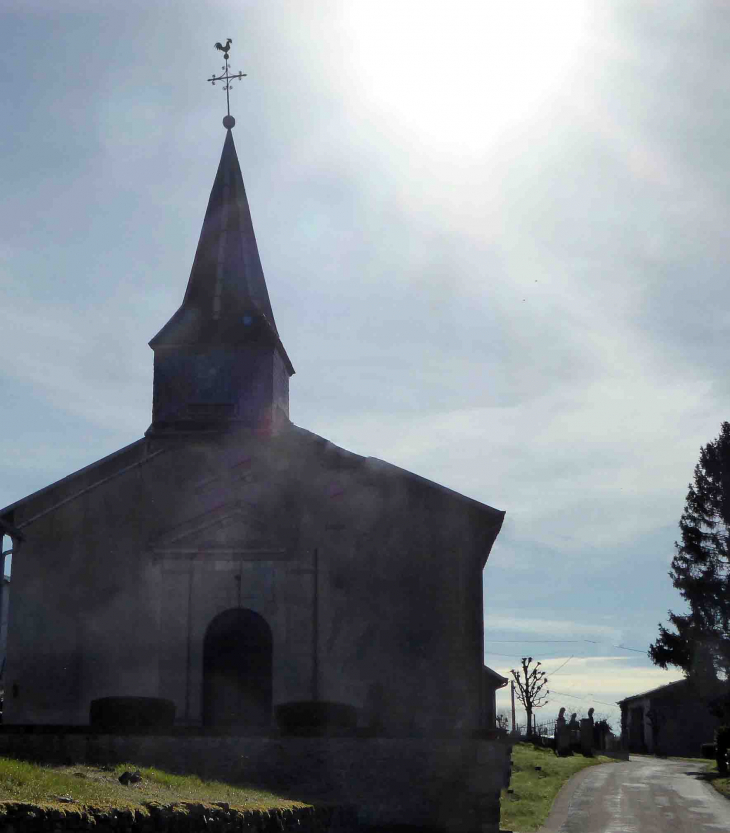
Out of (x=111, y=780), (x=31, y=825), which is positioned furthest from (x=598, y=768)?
(x=31, y=825)

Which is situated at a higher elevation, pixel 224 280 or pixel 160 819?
pixel 224 280

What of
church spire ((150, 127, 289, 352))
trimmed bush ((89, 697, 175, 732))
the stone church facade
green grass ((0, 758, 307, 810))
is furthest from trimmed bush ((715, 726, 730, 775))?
green grass ((0, 758, 307, 810))

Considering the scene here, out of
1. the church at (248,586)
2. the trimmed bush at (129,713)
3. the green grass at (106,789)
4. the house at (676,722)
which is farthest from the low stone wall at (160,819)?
the house at (676,722)

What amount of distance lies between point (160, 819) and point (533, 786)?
1840cm

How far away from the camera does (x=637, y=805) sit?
21.4m

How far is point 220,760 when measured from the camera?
15203 mm

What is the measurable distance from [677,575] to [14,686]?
29.9 metres

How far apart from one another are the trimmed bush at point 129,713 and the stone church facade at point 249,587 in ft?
13.3

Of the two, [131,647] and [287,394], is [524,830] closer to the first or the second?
[131,647]

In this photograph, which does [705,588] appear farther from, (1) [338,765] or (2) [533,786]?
(1) [338,765]

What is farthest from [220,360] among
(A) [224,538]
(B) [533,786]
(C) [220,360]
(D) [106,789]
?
(D) [106,789]

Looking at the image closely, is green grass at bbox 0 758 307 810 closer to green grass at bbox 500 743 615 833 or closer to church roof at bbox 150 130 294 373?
green grass at bbox 500 743 615 833

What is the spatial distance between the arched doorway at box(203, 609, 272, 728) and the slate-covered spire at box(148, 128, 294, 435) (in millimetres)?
4886

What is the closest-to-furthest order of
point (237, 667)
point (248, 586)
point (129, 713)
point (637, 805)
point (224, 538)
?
1. point (129, 713)
2. point (637, 805)
3. point (248, 586)
4. point (237, 667)
5. point (224, 538)
